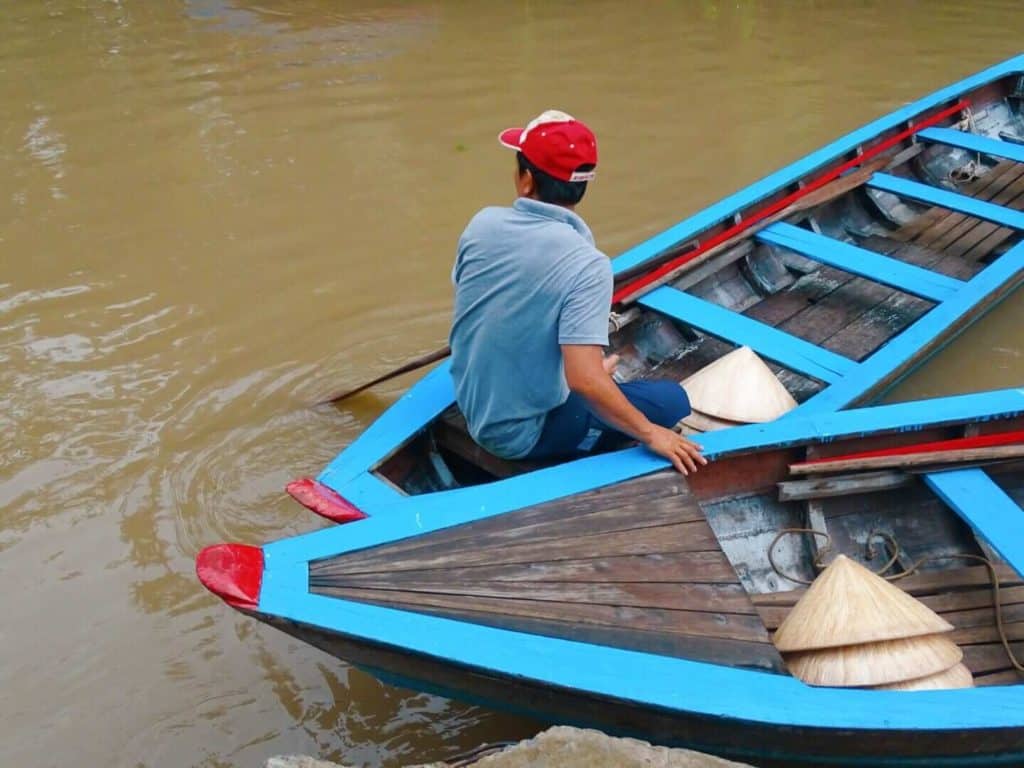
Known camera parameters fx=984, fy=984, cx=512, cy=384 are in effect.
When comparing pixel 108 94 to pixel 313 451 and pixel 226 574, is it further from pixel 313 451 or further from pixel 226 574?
pixel 226 574

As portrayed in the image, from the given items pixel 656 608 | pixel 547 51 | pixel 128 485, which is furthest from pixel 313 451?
pixel 547 51

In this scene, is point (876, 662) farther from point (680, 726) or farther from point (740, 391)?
point (740, 391)

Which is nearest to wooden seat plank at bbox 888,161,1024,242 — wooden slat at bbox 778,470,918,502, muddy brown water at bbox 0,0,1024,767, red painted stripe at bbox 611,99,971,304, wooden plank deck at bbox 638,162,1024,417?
wooden plank deck at bbox 638,162,1024,417

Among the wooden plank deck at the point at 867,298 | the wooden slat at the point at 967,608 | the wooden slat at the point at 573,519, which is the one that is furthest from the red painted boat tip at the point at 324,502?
the wooden plank deck at the point at 867,298

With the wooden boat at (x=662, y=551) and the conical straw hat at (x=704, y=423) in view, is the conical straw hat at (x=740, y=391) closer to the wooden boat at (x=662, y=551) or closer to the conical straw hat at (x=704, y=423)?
the conical straw hat at (x=704, y=423)

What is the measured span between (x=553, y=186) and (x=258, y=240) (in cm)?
378

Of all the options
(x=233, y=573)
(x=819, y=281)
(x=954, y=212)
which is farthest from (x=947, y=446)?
(x=954, y=212)

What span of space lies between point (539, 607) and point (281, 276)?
3.60 meters

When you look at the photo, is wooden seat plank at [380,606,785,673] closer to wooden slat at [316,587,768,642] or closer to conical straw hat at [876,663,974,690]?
wooden slat at [316,587,768,642]

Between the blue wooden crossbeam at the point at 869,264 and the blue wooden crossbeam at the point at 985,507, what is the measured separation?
53.1 inches

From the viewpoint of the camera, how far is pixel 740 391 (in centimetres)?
385

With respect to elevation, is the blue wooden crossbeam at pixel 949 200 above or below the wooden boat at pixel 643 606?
above

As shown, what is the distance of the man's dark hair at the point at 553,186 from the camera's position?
2.83 metres

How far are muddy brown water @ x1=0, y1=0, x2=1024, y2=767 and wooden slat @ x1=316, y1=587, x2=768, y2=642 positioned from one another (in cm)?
74
